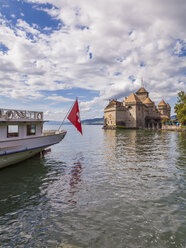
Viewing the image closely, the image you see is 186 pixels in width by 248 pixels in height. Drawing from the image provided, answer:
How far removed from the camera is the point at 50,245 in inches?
206

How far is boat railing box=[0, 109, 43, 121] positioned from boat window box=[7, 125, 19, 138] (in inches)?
33.8

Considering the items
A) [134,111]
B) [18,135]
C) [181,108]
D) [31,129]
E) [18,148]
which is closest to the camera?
[18,148]

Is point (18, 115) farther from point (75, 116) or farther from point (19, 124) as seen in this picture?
point (75, 116)

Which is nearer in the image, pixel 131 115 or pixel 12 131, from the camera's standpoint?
pixel 12 131

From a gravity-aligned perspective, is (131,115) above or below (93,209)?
above

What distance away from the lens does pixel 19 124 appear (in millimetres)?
14750

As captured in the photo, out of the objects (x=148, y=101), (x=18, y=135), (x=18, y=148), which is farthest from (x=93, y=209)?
(x=148, y=101)

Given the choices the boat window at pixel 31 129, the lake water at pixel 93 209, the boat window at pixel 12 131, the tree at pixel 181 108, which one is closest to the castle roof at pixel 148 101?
the tree at pixel 181 108

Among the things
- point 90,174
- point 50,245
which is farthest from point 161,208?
point 90,174

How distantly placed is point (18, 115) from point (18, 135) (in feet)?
5.75

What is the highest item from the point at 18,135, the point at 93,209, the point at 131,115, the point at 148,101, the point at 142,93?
the point at 142,93

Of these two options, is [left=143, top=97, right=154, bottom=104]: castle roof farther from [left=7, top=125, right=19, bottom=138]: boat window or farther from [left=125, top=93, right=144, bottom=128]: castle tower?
[left=7, top=125, right=19, bottom=138]: boat window

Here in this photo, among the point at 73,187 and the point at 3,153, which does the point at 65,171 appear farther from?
the point at 3,153

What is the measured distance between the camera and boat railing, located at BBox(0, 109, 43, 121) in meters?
13.4
